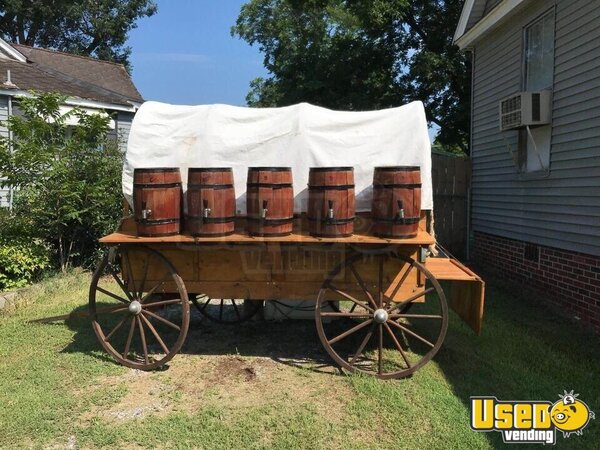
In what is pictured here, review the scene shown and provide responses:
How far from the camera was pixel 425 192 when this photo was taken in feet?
13.6

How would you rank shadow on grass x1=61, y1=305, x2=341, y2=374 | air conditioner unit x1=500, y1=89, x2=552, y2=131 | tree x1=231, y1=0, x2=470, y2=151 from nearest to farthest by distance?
1. shadow on grass x1=61, y1=305, x2=341, y2=374
2. air conditioner unit x1=500, y1=89, x2=552, y2=131
3. tree x1=231, y1=0, x2=470, y2=151

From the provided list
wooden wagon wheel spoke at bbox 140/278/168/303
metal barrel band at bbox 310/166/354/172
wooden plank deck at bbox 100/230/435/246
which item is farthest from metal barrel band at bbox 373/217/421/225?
wooden wagon wheel spoke at bbox 140/278/168/303

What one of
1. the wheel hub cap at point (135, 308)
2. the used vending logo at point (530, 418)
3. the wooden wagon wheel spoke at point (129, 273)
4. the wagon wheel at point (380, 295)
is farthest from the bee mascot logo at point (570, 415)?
the wooden wagon wheel spoke at point (129, 273)

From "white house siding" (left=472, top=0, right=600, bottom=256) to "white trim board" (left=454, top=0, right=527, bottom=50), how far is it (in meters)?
0.18

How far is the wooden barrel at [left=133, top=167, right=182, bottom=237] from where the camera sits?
3.91 metres

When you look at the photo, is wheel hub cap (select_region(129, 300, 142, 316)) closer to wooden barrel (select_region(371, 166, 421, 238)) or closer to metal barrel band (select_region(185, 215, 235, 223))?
metal barrel band (select_region(185, 215, 235, 223))

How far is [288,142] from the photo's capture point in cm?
423

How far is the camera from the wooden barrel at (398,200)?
380 centimetres

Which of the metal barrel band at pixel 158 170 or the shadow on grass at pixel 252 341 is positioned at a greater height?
the metal barrel band at pixel 158 170

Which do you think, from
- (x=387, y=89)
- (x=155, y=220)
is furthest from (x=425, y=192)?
(x=387, y=89)

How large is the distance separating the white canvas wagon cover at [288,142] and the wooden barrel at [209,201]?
32 centimetres

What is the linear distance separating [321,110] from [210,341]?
260 cm

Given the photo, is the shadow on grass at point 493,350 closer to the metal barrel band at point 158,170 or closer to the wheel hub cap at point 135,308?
the wheel hub cap at point 135,308

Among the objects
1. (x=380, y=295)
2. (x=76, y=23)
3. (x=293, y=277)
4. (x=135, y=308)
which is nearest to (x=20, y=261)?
(x=135, y=308)
